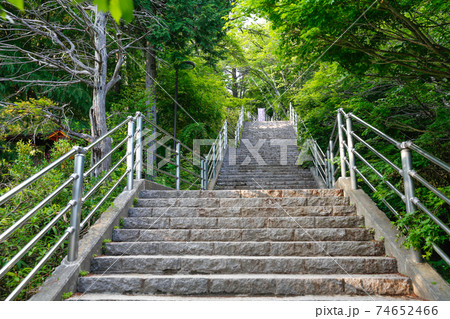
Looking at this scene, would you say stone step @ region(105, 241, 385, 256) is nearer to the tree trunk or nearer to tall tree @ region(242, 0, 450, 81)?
tall tree @ region(242, 0, 450, 81)

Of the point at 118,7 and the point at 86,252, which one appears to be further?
the point at 86,252

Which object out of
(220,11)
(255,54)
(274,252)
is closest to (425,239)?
(274,252)

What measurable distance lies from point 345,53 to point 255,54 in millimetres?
21544

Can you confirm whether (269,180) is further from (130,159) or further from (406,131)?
(130,159)

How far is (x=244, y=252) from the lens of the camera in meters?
3.13

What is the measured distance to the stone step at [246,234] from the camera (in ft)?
10.9

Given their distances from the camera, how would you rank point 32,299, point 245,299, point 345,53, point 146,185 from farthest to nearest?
point 146,185, point 345,53, point 245,299, point 32,299

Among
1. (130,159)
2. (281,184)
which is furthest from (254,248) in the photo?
(281,184)

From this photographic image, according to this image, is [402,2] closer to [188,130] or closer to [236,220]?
[236,220]

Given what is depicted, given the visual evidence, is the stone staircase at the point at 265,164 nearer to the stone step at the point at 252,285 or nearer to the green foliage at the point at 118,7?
the stone step at the point at 252,285

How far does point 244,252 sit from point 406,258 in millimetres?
1435

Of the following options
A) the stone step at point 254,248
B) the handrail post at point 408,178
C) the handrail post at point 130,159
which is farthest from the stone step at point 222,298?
the handrail post at point 130,159

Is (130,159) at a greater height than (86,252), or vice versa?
(130,159)

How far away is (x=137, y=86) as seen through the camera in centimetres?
1214
